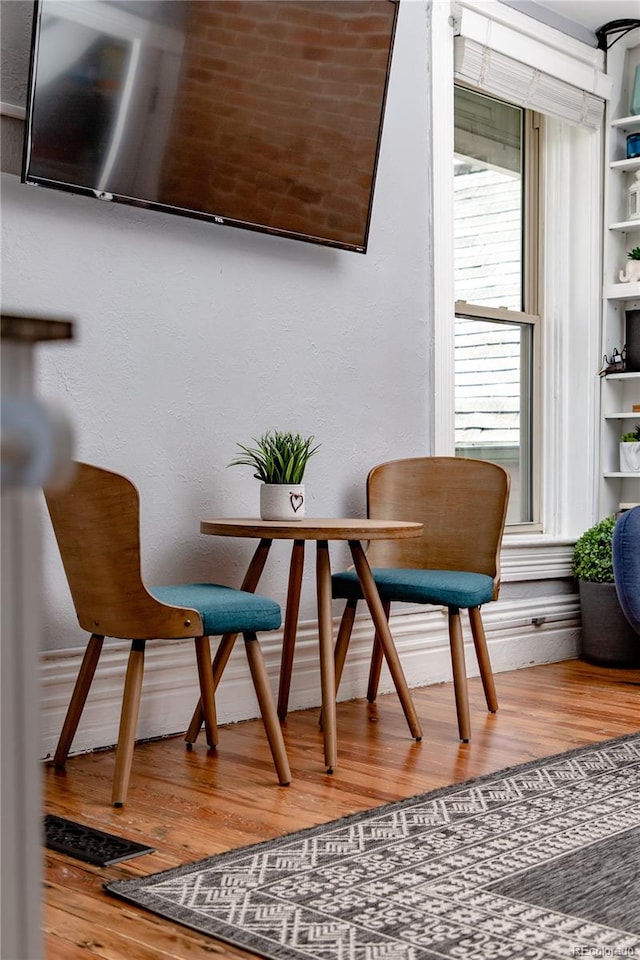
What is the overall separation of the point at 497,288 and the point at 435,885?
326 centimetres

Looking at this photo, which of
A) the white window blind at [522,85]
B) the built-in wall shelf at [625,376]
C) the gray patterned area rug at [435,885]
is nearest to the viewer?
the gray patterned area rug at [435,885]

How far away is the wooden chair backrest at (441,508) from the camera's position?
3539 millimetres

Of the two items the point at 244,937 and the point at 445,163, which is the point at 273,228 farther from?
the point at 244,937

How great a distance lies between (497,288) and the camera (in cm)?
474

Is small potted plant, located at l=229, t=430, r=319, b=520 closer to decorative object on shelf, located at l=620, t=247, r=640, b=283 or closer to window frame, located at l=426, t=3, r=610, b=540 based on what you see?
window frame, located at l=426, t=3, r=610, b=540

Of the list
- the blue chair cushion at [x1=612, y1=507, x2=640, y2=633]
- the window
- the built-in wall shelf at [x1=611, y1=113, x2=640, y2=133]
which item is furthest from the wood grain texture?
the built-in wall shelf at [x1=611, y1=113, x2=640, y2=133]

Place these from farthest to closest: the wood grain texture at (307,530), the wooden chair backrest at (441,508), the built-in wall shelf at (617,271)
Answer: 1. the built-in wall shelf at (617,271)
2. the wooden chair backrest at (441,508)
3. the wood grain texture at (307,530)

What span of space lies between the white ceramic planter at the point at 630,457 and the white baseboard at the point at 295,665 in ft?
2.07

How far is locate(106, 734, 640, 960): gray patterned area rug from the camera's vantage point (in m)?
1.68

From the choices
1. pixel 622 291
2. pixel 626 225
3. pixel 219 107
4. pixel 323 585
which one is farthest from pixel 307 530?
pixel 626 225

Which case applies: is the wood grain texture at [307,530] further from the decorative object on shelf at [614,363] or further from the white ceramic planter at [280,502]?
the decorative object on shelf at [614,363]

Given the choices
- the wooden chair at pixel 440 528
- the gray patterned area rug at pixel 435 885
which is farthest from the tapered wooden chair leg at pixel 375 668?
the gray patterned area rug at pixel 435 885

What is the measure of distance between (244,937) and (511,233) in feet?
12.2

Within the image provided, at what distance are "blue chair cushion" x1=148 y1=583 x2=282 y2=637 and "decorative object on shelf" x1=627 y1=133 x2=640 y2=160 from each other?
3196 millimetres
